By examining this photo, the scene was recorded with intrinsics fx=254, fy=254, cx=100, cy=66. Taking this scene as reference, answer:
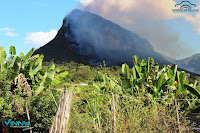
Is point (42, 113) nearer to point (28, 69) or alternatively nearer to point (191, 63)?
point (28, 69)

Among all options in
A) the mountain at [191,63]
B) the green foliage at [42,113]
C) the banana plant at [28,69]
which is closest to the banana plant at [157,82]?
the banana plant at [28,69]

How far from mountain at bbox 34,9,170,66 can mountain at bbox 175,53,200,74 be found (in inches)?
137

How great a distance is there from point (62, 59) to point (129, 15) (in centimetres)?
1144

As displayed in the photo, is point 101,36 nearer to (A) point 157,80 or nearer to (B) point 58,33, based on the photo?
(B) point 58,33

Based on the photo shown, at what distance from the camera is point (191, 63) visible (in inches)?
1097

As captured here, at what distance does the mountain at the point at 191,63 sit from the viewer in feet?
85.8

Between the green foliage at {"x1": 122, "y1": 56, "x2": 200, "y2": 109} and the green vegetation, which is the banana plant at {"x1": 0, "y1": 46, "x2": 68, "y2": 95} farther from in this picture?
the green foliage at {"x1": 122, "y1": 56, "x2": 200, "y2": 109}

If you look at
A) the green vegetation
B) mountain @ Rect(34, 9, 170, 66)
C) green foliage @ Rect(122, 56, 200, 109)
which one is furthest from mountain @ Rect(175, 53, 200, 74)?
the green vegetation

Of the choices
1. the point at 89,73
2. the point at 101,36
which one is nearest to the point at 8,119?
the point at 89,73

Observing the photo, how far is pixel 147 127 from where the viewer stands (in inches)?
208

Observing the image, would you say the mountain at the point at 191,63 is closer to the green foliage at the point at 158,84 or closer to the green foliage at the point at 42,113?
the green foliage at the point at 158,84

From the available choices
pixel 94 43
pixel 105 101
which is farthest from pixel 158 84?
pixel 94 43

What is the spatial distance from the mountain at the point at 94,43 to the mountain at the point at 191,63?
3.49m

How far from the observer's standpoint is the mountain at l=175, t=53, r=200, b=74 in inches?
1030
